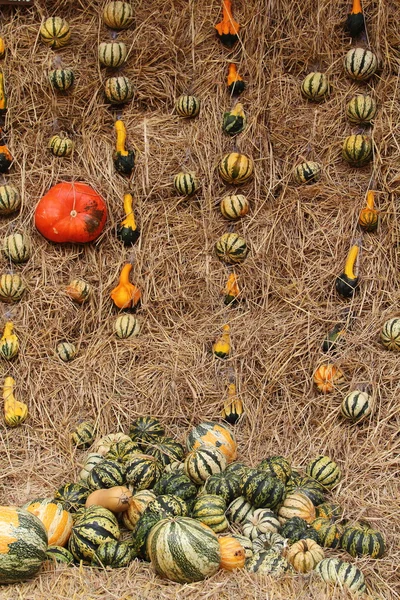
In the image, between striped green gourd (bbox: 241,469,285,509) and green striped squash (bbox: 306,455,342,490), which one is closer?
striped green gourd (bbox: 241,469,285,509)

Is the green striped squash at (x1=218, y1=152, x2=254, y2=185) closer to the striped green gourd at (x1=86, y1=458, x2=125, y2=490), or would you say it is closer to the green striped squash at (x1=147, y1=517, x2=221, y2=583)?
the striped green gourd at (x1=86, y1=458, x2=125, y2=490)

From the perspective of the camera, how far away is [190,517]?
4.00 meters

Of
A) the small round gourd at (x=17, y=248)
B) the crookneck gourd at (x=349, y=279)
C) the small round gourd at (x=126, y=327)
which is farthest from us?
the small round gourd at (x=17, y=248)

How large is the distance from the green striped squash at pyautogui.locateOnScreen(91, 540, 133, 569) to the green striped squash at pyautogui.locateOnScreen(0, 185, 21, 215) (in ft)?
9.56

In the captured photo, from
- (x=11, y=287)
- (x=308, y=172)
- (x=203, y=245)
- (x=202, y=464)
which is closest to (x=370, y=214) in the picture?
(x=308, y=172)

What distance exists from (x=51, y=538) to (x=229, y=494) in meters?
1.00

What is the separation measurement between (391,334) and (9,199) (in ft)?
9.93

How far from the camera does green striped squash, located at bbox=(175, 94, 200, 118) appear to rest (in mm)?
5754

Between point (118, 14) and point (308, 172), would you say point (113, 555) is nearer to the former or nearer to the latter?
point (308, 172)

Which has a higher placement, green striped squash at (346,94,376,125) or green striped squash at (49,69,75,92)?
green striped squash at (346,94,376,125)

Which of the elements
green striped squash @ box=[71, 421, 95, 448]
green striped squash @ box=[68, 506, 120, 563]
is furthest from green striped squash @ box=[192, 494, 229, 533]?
green striped squash @ box=[71, 421, 95, 448]

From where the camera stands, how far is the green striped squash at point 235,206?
18.4 feet

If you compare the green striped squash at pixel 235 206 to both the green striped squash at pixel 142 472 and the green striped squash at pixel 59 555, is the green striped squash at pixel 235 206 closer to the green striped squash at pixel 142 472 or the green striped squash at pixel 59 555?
the green striped squash at pixel 142 472

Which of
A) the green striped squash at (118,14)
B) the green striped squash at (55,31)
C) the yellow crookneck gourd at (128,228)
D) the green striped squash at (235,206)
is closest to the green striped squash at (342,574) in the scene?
the green striped squash at (235,206)
